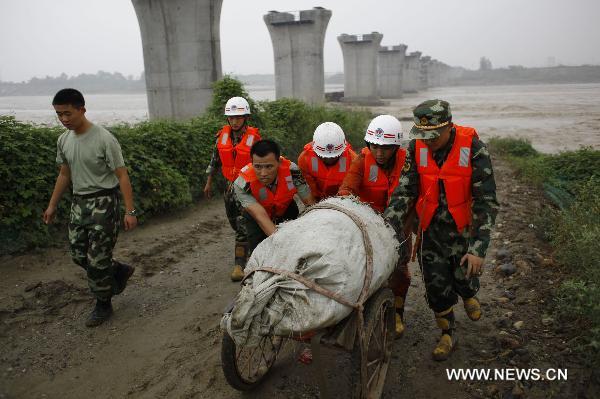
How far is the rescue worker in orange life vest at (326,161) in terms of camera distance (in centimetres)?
442

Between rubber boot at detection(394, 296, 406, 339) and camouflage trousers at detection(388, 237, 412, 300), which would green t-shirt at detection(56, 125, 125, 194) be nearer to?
camouflage trousers at detection(388, 237, 412, 300)

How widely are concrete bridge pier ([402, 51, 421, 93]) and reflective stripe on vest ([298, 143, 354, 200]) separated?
70447mm

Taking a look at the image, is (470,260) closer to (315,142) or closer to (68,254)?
(315,142)

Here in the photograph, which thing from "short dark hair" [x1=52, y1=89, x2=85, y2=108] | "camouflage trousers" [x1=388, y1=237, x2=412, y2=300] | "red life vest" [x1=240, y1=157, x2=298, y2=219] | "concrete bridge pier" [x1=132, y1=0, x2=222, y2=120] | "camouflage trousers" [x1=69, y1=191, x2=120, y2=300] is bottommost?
"camouflage trousers" [x1=388, y1=237, x2=412, y2=300]

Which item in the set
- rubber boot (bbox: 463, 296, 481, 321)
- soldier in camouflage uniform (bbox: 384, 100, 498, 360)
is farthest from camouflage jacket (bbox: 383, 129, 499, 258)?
rubber boot (bbox: 463, 296, 481, 321)

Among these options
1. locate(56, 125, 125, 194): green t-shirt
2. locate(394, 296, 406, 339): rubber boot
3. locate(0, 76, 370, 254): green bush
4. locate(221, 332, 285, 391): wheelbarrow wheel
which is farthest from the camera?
locate(0, 76, 370, 254): green bush

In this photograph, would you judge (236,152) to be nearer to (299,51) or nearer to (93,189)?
(93,189)

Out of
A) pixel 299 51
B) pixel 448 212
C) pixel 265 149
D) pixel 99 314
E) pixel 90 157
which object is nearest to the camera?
pixel 448 212

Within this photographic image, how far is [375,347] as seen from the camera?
324 centimetres

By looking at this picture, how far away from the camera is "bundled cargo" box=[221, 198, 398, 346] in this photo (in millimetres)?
2549

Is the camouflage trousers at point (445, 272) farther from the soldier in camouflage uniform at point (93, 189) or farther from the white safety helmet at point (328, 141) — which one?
the soldier in camouflage uniform at point (93, 189)

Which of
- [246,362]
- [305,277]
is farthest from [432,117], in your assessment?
[246,362]

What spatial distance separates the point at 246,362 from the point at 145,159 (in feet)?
16.0

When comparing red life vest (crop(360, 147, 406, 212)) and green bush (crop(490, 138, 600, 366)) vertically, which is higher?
red life vest (crop(360, 147, 406, 212))
